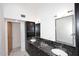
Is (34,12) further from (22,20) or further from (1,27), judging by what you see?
(1,27)

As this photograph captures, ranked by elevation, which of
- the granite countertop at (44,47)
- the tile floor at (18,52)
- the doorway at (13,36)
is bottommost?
the tile floor at (18,52)

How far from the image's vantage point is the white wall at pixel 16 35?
5.29 feet

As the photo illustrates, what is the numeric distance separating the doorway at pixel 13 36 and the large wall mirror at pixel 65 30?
66cm

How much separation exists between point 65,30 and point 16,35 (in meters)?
→ 0.82

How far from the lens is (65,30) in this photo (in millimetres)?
1594

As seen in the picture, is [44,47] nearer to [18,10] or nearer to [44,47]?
[44,47]

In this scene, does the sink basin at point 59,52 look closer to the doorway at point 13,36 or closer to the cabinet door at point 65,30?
the cabinet door at point 65,30

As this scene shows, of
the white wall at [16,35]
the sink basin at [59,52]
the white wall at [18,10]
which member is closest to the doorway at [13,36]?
the white wall at [16,35]

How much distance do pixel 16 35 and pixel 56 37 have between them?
2.23 ft

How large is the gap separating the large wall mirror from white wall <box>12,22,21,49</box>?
2.11 feet

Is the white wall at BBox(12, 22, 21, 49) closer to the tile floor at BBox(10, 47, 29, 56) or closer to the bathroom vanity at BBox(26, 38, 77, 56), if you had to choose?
the tile floor at BBox(10, 47, 29, 56)

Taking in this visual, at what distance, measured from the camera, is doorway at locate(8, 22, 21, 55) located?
63.2 inches

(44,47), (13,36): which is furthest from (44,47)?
(13,36)

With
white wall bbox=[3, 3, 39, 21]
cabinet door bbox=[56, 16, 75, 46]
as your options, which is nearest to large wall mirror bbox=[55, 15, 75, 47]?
cabinet door bbox=[56, 16, 75, 46]
